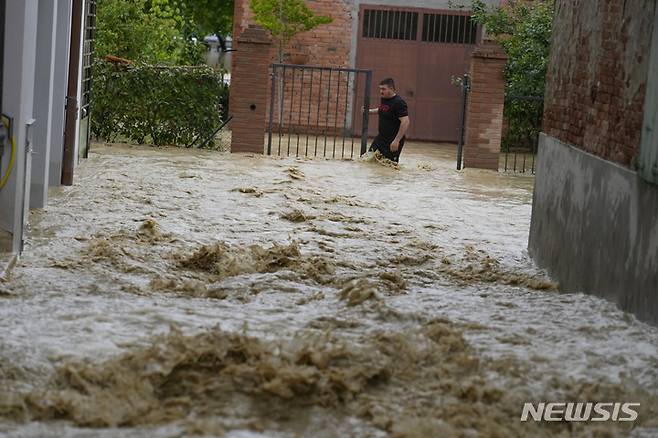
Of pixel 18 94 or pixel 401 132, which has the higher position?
pixel 18 94

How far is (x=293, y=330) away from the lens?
7477mm

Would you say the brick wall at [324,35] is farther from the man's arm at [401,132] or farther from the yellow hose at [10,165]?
the yellow hose at [10,165]

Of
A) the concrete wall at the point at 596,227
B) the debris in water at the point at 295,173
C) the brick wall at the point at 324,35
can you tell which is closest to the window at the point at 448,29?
the brick wall at the point at 324,35

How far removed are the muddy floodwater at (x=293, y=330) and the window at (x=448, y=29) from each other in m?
13.5

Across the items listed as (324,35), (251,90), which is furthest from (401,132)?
(324,35)

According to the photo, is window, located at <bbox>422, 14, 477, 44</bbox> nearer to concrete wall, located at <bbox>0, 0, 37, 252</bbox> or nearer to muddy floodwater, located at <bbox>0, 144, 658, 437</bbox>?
muddy floodwater, located at <bbox>0, 144, 658, 437</bbox>

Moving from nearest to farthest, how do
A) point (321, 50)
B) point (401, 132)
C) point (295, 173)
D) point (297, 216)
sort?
point (297, 216) → point (295, 173) → point (401, 132) → point (321, 50)

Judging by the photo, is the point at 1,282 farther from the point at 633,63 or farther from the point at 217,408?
the point at 633,63

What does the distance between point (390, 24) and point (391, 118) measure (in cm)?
775

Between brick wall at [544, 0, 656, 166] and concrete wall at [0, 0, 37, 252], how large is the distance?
4.44 meters

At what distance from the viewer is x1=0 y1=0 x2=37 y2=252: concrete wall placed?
30.0ft

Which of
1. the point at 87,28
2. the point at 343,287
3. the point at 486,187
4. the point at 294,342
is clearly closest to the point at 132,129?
the point at 87,28

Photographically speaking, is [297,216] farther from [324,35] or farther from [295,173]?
[324,35]

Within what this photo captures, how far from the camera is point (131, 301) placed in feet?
26.5
